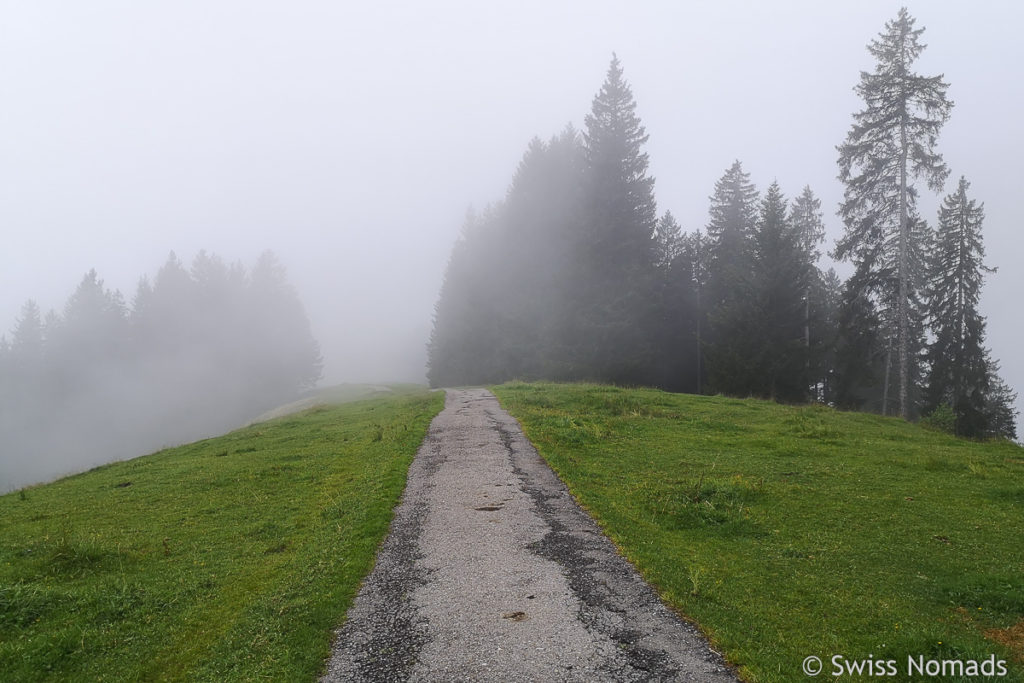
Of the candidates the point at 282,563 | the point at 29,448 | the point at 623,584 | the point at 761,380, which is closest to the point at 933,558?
the point at 623,584

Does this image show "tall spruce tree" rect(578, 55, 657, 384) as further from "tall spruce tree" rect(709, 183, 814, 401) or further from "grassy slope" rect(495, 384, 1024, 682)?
"grassy slope" rect(495, 384, 1024, 682)

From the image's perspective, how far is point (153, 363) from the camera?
75625mm

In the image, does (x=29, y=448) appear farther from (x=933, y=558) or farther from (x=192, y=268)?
(x=933, y=558)

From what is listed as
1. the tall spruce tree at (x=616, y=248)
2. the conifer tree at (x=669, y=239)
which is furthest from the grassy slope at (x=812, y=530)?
the conifer tree at (x=669, y=239)

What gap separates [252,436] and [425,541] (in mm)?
19430

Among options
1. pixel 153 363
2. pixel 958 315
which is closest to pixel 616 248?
pixel 958 315

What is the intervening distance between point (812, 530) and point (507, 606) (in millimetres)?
7123

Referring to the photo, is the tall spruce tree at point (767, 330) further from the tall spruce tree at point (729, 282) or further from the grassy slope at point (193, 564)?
the grassy slope at point (193, 564)

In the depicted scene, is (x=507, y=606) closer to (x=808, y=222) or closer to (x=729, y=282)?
(x=729, y=282)

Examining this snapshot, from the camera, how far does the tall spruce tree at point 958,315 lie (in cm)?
3759

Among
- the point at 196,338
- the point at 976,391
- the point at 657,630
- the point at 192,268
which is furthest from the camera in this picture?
the point at 192,268

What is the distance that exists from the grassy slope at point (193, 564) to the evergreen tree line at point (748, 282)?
28.2 meters

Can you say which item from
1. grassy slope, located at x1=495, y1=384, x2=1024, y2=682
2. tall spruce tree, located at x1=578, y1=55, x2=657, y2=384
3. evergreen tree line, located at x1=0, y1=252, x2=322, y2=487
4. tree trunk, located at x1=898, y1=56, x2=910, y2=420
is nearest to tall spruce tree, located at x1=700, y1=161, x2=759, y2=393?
tall spruce tree, located at x1=578, y1=55, x2=657, y2=384

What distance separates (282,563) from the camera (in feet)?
31.1
